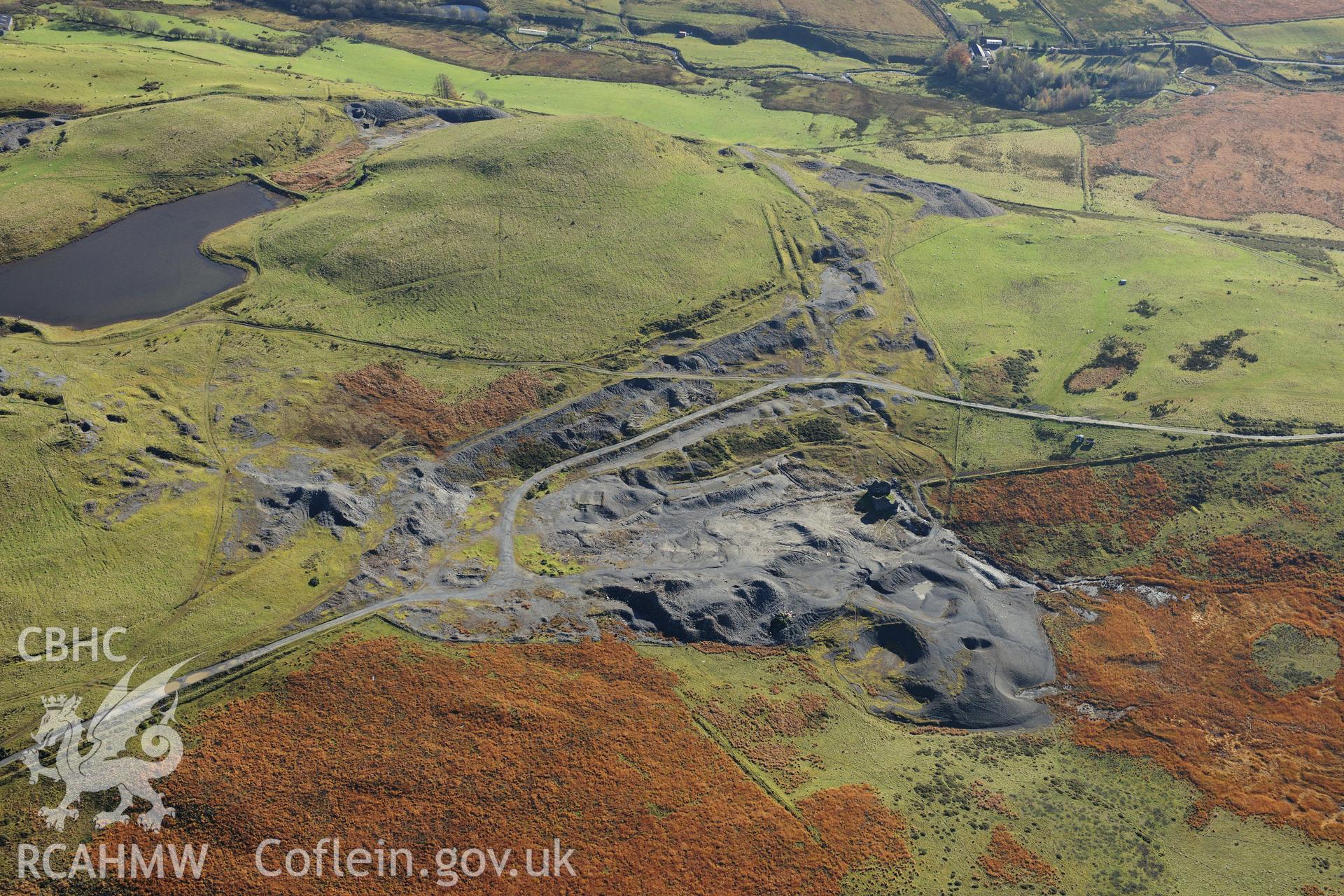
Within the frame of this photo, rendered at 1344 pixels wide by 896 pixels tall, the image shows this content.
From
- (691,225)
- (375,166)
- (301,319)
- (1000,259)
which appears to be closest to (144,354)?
(301,319)

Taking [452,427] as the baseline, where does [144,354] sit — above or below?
above

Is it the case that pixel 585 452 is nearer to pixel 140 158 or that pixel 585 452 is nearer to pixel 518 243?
pixel 518 243

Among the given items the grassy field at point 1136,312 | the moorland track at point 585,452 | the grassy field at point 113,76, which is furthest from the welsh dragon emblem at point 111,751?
the grassy field at point 113,76

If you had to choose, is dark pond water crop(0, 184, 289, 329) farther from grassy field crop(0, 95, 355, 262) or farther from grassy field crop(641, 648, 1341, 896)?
grassy field crop(641, 648, 1341, 896)

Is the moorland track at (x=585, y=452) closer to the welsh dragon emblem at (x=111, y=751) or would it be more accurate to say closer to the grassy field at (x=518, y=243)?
the welsh dragon emblem at (x=111, y=751)

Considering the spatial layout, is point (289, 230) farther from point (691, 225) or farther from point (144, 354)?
point (691, 225)

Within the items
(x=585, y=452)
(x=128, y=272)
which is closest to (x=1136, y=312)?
(x=585, y=452)
